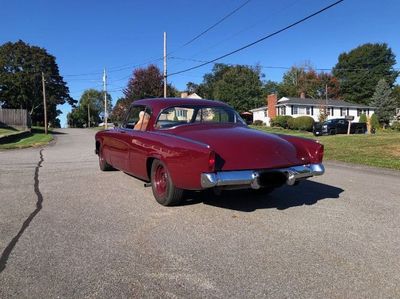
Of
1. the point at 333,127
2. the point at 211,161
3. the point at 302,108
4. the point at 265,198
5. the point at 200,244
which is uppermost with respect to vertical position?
the point at 302,108

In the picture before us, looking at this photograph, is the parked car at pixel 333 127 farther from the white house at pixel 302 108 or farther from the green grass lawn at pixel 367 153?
the white house at pixel 302 108

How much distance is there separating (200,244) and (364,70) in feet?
297

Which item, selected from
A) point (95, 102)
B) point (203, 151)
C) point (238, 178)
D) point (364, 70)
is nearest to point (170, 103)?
point (203, 151)

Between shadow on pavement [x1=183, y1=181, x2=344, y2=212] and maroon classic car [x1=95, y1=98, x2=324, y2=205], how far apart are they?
0.55 meters

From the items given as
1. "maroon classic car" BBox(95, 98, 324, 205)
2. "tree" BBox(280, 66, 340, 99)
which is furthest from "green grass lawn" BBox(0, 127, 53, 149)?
"tree" BBox(280, 66, 340, 99)

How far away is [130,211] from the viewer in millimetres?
5734

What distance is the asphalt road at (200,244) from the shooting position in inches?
133

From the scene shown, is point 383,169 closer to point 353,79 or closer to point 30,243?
point 30,243

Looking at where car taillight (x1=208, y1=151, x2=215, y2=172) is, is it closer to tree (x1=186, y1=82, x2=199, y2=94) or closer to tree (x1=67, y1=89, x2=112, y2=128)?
tree (x1=67, y1=89, x2=112, y2=128)

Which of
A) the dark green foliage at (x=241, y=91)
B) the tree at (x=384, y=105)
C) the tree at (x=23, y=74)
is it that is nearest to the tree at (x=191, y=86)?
the dark green foliage at (x=241, y=91)

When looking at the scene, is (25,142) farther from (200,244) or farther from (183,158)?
(200,244)

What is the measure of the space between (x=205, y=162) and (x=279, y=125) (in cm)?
4538

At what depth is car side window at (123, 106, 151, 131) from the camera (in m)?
6.91

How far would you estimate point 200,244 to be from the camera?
4352 millimetres
